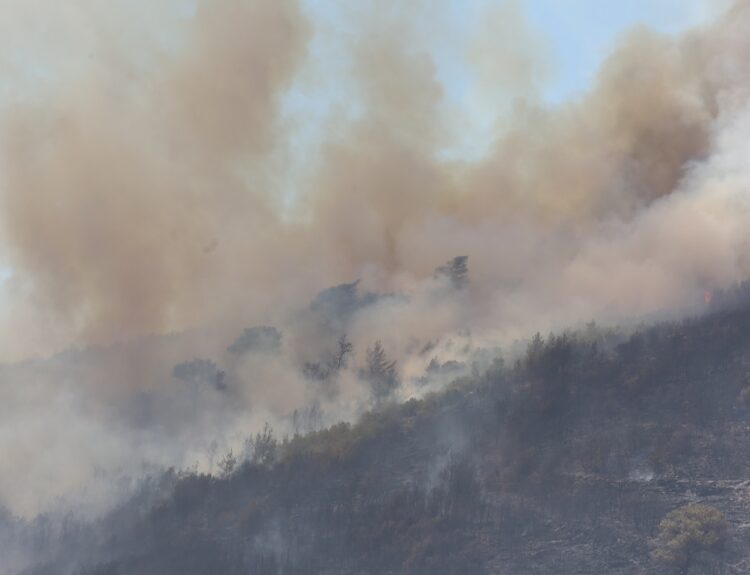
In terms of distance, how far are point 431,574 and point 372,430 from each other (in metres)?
34.6

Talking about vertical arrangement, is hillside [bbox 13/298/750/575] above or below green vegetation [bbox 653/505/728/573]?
above

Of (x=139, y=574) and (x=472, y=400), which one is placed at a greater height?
(x=472, y=400)

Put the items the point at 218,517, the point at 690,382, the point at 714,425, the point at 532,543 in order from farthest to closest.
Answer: the point at 218,517 → the point at 690,382 → the point at 714,425 → the point at 532,543

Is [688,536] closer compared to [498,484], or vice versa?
[688,536]

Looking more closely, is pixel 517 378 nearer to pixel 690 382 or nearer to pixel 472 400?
pixel 472 400

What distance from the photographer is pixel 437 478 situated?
11156 cm

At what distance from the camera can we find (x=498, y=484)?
107 m

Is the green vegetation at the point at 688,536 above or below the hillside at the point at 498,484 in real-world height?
below

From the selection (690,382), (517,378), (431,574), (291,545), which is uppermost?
(517,378)

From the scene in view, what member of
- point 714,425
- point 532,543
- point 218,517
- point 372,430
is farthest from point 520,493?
point 218,517

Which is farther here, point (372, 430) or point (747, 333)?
point (372, 430)

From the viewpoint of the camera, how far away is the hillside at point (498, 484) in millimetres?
94750

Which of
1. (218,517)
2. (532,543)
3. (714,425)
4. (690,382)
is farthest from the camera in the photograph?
(218,517)

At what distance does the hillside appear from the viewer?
9475cm
